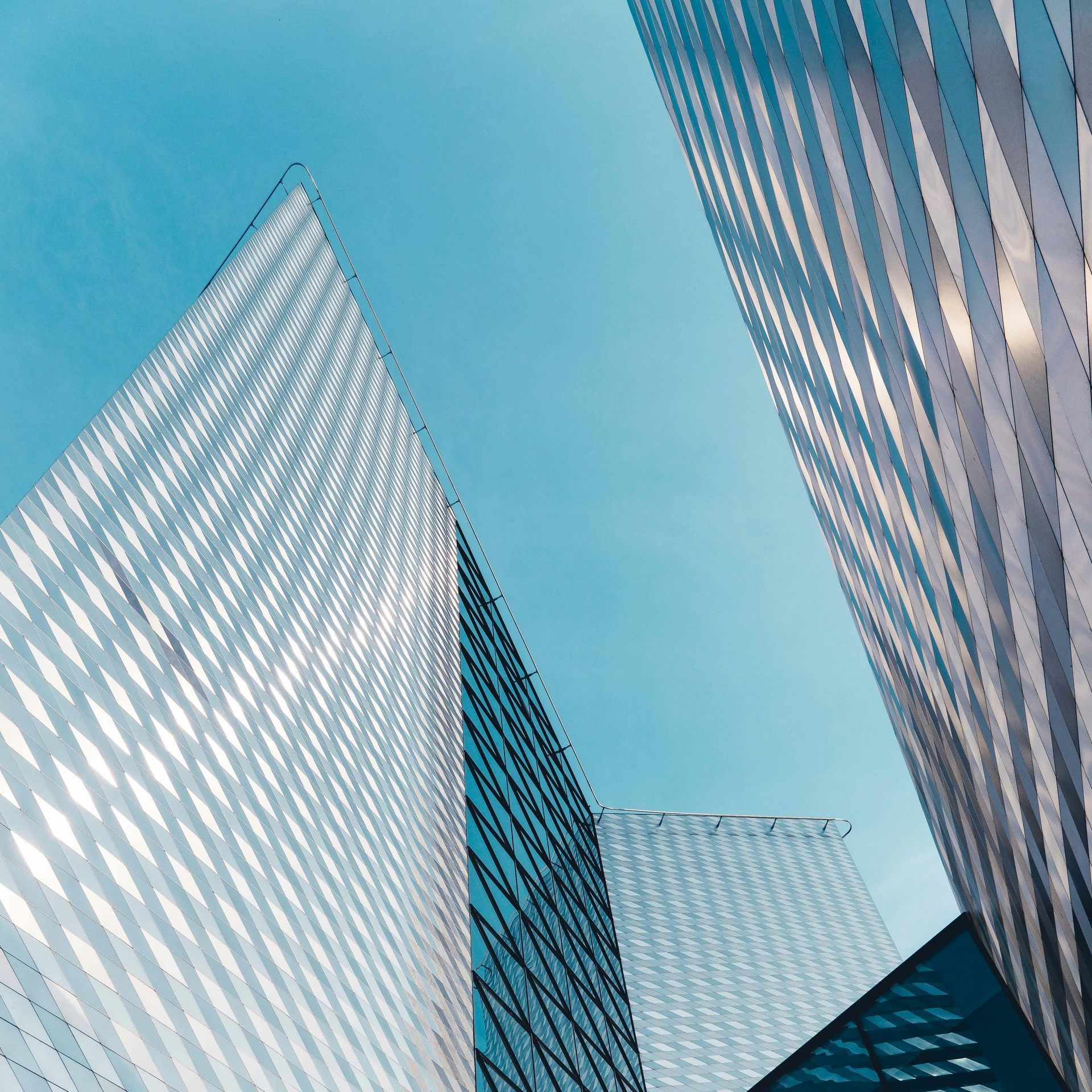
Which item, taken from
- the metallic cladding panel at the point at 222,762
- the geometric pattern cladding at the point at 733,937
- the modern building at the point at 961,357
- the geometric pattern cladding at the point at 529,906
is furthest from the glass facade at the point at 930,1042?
the geometric pattern cladding at the point at 733,937

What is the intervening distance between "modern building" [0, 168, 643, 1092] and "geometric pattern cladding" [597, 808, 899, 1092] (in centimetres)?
930

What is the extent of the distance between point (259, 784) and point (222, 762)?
187 cm

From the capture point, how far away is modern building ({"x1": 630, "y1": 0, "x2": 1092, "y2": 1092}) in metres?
12.3

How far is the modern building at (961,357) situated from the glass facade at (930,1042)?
3.38 ft

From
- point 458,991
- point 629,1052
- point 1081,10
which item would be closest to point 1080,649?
point 1081,10

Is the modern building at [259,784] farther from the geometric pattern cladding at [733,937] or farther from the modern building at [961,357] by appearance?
the modern building at [961,357]

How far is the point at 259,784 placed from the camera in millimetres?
29578

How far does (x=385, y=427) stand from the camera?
221ft

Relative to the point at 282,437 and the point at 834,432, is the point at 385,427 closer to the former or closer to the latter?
the point at 282,437

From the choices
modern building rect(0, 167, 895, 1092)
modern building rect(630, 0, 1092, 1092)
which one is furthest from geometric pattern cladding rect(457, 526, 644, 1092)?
modern building rect(630, 0, 1092, 1092)

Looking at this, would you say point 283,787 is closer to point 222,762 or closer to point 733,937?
point 222,762

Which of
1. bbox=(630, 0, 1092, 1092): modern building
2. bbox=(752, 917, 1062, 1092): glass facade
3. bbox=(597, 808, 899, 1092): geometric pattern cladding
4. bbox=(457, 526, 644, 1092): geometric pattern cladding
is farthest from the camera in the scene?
bbox=(597, 808, 899, 1092): geometric pattern cladding

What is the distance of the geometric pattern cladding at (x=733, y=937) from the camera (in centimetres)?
5794

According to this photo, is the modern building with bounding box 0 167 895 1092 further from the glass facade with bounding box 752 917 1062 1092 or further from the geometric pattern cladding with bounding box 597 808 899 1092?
the glass facade with bounding box 752 917 1062 1092
